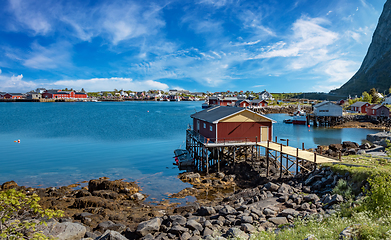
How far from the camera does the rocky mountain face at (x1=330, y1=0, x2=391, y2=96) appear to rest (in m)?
161

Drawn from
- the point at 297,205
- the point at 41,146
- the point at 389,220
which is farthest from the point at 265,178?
the point at 41,146

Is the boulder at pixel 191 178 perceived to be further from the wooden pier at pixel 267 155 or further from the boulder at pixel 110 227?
the boulder at pixel 110 227

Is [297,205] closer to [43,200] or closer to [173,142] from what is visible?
[43,200]

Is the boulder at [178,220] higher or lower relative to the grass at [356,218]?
lower

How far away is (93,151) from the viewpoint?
35719mm

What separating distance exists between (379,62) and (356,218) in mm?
212038

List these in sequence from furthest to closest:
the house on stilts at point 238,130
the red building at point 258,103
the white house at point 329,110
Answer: the red building at point 258,103 → the white house at point 329,110 → the house on stilts at point 238,130

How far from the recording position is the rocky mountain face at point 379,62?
161 meters

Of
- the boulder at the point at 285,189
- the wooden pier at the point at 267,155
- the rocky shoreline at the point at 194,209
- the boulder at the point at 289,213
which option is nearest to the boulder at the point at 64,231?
the rocky shoreline at the point at 194,209

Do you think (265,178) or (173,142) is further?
(173,142)

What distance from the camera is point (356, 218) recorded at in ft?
31.1

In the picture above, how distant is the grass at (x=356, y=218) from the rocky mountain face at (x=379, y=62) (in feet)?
582

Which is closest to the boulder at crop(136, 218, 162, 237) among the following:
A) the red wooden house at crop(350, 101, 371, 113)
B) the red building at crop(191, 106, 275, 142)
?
the red building at crop(191, 106, 275, 142)

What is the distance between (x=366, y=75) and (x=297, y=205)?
690ft
